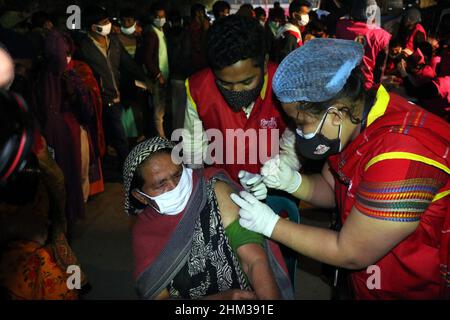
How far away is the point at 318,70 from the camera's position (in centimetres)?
136

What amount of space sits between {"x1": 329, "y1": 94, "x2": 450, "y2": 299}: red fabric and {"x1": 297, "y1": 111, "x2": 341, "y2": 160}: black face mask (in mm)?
50

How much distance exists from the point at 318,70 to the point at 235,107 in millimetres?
924

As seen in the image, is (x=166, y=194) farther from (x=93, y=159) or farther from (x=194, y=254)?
Answer: (x=93, y=159)

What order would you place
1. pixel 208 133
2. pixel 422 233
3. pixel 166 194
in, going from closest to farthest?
pixel 422 233
pixel 166 194
pixel 208 133

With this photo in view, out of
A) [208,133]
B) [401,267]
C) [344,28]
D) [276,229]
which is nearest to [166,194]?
[276,229]

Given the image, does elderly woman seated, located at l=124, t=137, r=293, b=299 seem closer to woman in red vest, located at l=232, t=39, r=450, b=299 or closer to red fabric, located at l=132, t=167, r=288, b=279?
red fabric, located at l=132, t=167, r=288, b=279

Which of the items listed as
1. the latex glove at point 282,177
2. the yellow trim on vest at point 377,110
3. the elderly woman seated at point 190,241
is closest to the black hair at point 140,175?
the elderly woman seated at point 190,241

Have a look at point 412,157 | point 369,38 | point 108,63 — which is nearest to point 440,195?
point 412,157

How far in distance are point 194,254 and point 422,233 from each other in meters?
0.93

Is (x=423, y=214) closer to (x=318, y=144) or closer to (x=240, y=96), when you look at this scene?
(x=318, y=144)

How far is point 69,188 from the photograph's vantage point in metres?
3.50

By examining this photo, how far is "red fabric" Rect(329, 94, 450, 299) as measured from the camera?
1.25 m

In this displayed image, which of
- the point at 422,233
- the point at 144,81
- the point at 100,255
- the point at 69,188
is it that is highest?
the point at 422,233

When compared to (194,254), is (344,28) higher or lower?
higher
